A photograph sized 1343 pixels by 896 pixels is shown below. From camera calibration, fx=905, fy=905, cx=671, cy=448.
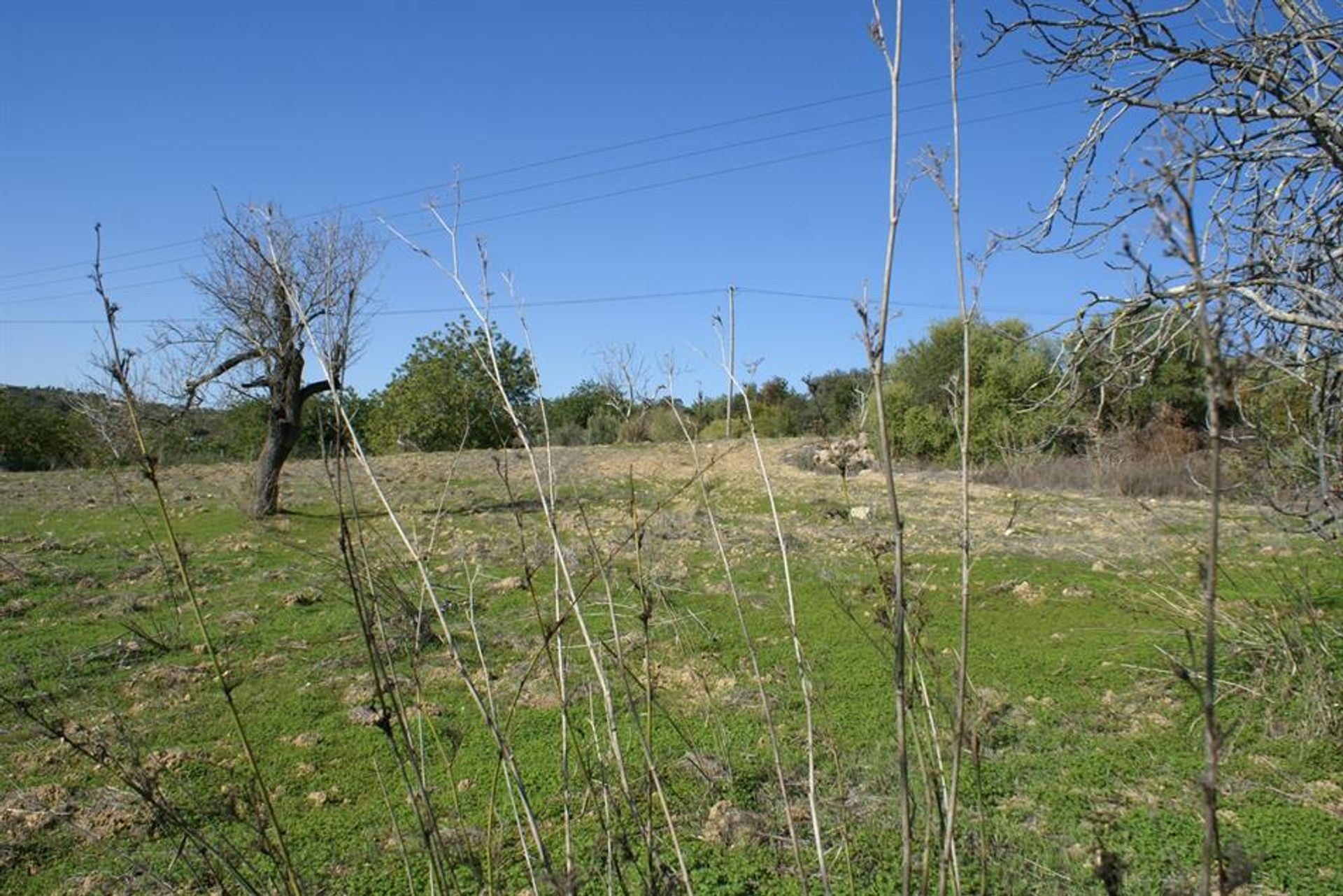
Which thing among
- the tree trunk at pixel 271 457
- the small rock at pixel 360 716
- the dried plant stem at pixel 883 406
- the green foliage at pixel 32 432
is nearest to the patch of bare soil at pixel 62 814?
the small rock at pixel 360 716

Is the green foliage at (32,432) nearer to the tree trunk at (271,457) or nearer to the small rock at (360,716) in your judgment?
the tree trunk at (271,457)

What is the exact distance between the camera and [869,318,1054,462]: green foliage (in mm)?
17491

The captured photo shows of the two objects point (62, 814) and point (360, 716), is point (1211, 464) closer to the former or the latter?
point (62, 814)

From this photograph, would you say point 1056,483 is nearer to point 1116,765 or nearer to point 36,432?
point 1116,765

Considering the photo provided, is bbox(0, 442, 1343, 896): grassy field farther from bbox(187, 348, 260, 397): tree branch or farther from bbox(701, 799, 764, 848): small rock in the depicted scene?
bbox(187, 348, 260, 397): tree branch

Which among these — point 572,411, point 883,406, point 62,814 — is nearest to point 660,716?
point 62,814

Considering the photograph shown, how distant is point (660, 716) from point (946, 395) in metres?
13.5

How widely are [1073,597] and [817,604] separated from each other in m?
1.90

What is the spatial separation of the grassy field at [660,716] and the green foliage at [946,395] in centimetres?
913

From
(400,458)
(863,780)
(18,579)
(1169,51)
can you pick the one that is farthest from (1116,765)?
(400,458)

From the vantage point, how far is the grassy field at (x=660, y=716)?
1922 mm

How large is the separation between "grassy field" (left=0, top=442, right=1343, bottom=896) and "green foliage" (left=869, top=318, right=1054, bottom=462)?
9.13 metres

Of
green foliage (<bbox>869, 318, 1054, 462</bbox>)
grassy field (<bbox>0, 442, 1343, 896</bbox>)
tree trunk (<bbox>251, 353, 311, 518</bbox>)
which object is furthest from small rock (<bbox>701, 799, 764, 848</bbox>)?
green foliage (<bbox>869, 318, 1054, 462</bbox>)

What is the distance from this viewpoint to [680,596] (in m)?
6.60
